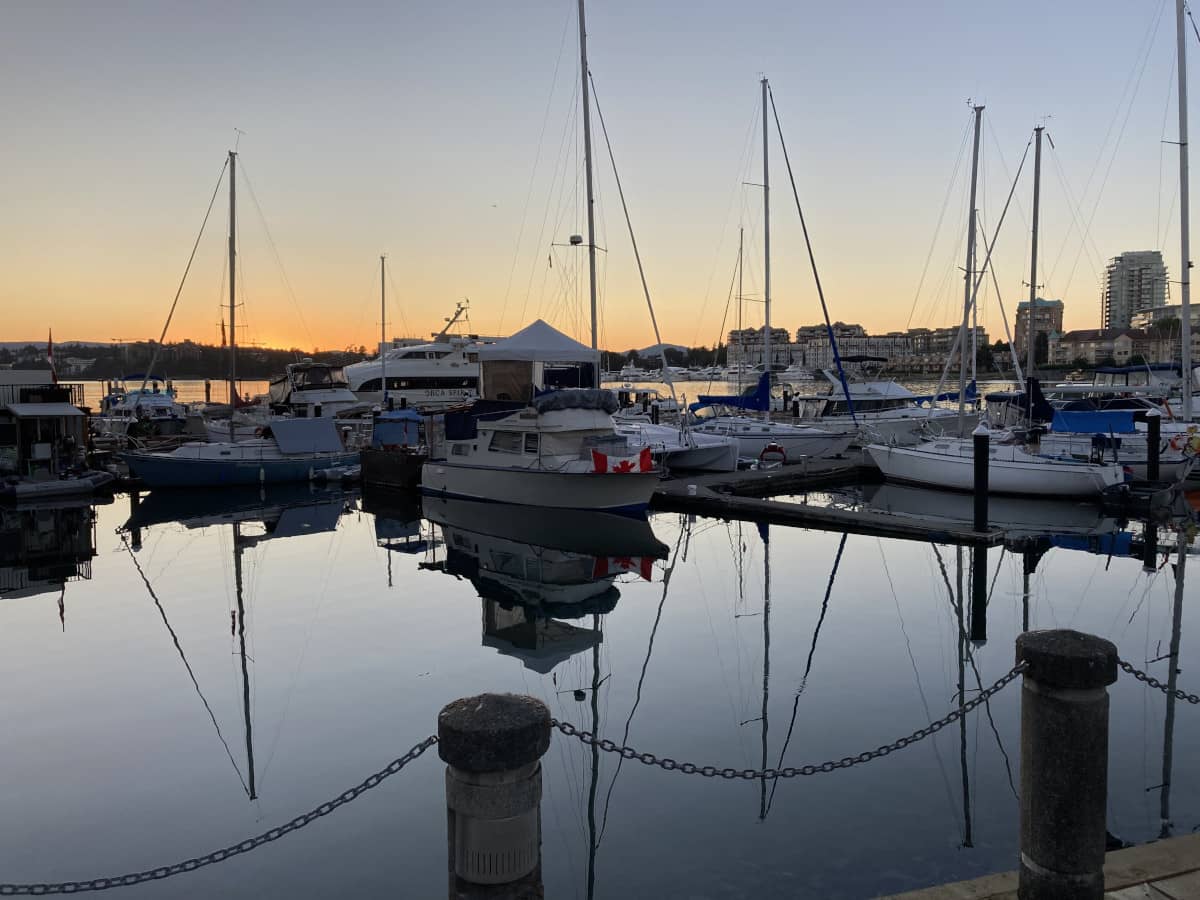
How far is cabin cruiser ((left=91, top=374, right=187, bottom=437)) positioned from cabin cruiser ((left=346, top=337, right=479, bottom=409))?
1152 centimetres

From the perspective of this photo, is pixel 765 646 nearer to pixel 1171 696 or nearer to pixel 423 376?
pixel 1171 696

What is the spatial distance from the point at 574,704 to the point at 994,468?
19518mm

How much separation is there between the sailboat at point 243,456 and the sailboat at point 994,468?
18553mm

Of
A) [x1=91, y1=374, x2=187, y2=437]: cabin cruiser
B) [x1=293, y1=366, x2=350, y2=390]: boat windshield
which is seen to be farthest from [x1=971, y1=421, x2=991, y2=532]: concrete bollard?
[x1=293, y1=366, x2=350, y2=390]: boat windshield

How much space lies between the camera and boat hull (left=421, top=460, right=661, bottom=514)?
75.3 ft

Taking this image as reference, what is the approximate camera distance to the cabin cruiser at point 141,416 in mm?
41719

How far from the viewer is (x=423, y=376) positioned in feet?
198

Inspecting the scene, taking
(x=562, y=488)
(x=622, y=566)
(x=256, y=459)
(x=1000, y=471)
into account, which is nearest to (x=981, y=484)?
(x=1000, y=471)

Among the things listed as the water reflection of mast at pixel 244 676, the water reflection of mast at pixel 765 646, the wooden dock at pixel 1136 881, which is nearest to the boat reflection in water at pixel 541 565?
the water reflection of mast at pixel 765 646

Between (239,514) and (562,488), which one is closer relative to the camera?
(562,488)

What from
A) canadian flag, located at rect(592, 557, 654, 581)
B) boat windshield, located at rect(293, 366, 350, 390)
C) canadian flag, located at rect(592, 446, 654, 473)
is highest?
boat windshield, located at rect(293, 366, 350, 390)

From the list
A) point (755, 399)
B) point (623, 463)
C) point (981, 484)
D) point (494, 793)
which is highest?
point (755, 399)

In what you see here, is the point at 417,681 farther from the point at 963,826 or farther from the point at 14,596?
the point at 14,596

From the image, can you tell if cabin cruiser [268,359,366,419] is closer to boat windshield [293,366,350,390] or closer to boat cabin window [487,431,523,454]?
boat windshield [293,366,350,390]
